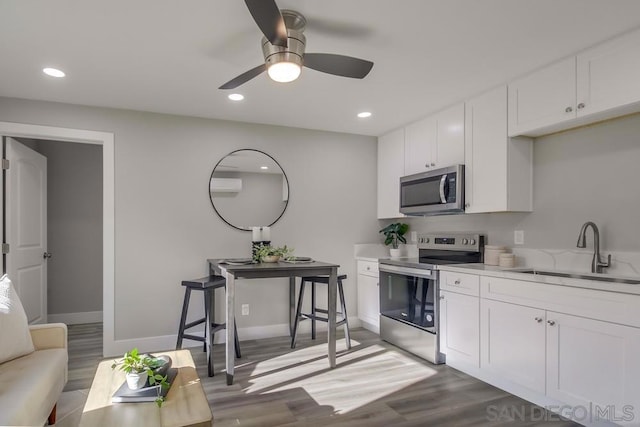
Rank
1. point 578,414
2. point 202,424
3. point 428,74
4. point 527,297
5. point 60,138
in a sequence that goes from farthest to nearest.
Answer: point 60,138 → point 428,74 → point 527,297 → point 578,414 → point 202,424

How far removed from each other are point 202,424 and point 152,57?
2.30 meters

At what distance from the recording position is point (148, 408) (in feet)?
5.55

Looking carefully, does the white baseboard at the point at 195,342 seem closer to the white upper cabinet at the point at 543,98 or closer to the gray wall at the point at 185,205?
the gray wall at the point at 185,205

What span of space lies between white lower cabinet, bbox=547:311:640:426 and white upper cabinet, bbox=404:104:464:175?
170cm

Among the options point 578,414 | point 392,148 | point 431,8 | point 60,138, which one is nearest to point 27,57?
point 60,138

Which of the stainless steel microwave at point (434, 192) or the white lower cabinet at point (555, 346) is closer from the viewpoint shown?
the white lower cabinet at point (555, 346)

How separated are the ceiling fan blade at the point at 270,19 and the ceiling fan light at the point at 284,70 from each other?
0.17m

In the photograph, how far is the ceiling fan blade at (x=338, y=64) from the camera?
2.23m

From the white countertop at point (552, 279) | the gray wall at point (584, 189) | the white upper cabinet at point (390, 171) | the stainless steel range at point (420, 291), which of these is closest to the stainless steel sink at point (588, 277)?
the white countertop at point (552, 279)

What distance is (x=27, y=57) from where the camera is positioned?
8.77ft

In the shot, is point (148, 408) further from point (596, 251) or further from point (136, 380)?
point (596, 251)

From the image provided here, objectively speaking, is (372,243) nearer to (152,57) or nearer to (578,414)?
(578,414)

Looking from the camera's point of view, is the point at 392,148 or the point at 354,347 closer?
the point at 354,347

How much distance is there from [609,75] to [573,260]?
130 centimetres
